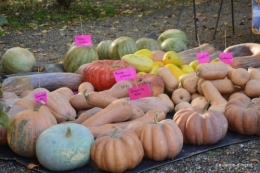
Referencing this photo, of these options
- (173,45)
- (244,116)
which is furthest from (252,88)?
(173,45)

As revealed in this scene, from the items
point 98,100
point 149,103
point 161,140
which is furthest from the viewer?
point 149,103

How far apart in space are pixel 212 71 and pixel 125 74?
2.83 feet

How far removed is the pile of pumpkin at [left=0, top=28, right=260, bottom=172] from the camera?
126 inches

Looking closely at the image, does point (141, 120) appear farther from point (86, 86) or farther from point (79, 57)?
point (79, 57)

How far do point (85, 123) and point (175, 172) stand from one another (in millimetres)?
883

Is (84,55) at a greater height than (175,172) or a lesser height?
greater

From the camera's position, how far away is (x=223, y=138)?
379cm

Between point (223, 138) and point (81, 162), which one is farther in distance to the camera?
point (223, 138)

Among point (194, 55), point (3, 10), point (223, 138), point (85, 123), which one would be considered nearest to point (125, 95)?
point (85, 123)

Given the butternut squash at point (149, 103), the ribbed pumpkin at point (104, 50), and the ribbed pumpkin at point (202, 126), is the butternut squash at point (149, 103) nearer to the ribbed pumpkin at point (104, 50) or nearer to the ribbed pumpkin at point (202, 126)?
the ribbed pumpkin at point (202, 126)

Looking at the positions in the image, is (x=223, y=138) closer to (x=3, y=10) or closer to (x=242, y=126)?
(x=242, y=126)

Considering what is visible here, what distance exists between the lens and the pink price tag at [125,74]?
15.0 feet

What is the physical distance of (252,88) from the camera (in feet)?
14.0

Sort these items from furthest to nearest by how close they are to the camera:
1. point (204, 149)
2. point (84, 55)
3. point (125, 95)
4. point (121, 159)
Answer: point (84, 55) < point (125, 95) < point (204, 149) < point (121, 159)
